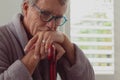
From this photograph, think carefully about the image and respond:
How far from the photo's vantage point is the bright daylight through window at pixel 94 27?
69.5 inches

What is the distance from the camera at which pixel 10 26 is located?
115cm

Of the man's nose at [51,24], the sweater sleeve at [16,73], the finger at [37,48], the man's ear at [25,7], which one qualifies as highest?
the man's ear at [25,7]

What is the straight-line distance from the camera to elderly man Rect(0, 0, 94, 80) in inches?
39.0

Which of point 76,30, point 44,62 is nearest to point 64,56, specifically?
point 44,62

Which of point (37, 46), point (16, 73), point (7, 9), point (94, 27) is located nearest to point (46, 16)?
point (37, 46)

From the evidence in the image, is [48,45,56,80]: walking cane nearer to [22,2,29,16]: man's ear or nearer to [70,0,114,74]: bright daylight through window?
[22,2,29,16]: man's ear

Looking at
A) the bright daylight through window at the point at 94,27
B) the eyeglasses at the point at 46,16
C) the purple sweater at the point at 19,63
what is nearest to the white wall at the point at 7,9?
the bright daylight through window at the point at 94,27

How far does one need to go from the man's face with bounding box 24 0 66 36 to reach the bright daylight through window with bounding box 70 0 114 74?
2.27 ft

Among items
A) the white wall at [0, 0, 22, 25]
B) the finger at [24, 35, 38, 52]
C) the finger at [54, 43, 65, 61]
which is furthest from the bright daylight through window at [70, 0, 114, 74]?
the finger at [24, 35, 38, 52]

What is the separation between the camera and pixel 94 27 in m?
1.77

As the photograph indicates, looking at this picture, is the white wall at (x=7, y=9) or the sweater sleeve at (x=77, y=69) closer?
the sweater sleeve at (x=77, y=69)

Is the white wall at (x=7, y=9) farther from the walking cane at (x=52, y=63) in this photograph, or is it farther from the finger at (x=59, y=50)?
the walking cane at (x=52, y=63)

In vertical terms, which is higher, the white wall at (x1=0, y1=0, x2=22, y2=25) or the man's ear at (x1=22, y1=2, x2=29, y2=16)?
the man's ear at (x1=22, y1=2, x2=29, y2=16)

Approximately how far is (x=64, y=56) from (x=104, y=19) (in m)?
0.67
